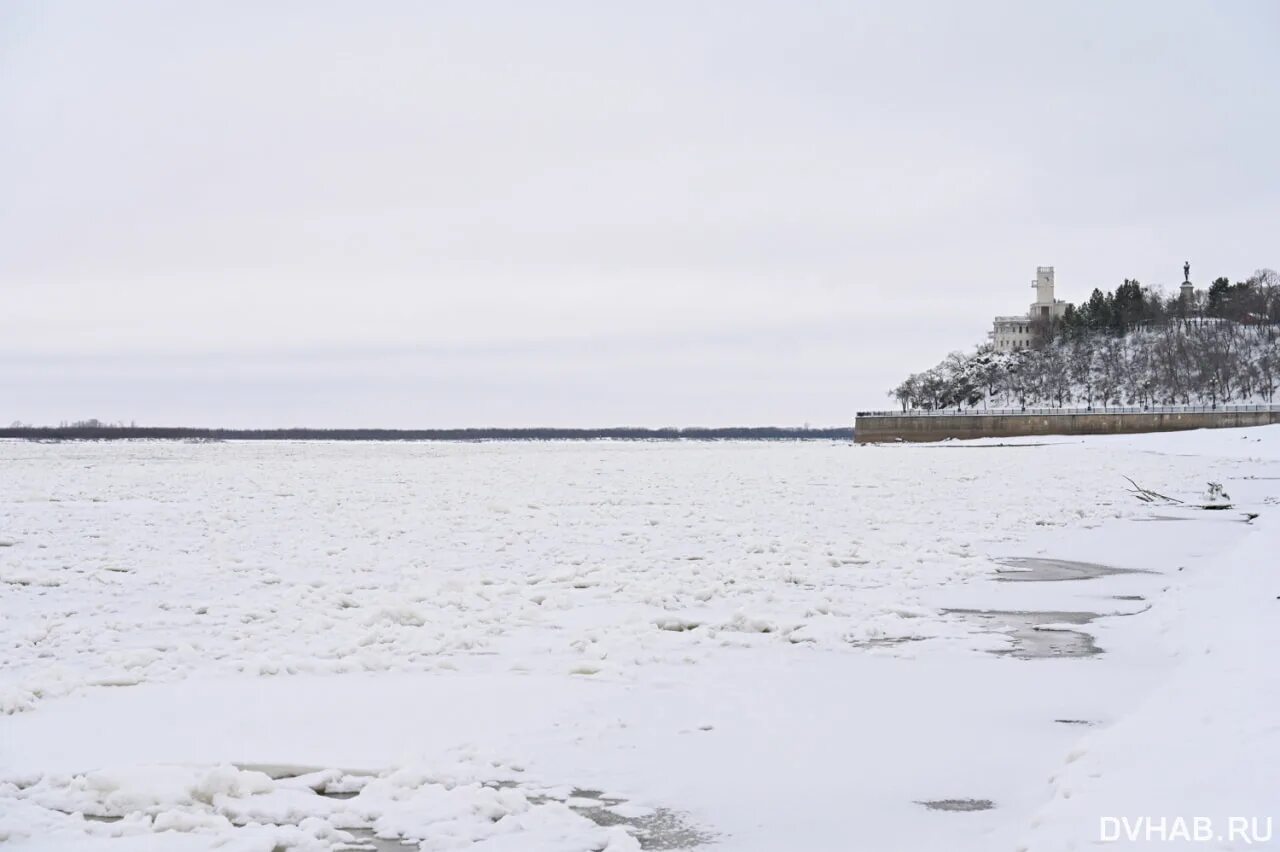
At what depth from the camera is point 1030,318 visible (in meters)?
155

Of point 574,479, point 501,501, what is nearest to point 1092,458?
point 574,479

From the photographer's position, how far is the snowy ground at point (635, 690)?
4.84 metres

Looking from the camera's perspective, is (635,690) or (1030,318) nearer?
(635,690)

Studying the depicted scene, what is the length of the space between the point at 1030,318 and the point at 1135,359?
33.3 metres

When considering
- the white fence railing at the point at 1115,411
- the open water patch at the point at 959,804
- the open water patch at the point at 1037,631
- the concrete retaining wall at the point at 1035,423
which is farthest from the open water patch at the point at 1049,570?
the white fence railing at the point at 1115,411

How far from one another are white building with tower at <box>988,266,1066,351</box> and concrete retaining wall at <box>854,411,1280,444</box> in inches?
2168

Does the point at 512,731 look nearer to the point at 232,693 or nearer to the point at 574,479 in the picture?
the point at 232,693

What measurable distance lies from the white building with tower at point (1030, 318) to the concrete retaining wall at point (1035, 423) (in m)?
55.1

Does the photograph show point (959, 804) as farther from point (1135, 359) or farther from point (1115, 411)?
point (1135, 359)

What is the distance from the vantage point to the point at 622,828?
4812 mm

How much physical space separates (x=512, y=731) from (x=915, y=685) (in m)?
2.71

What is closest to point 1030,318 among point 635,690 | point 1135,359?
point 1135,359

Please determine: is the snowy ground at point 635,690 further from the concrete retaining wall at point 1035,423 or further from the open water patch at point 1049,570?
the concrete retaining wall at point 1035,423

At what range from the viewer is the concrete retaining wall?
266ft
